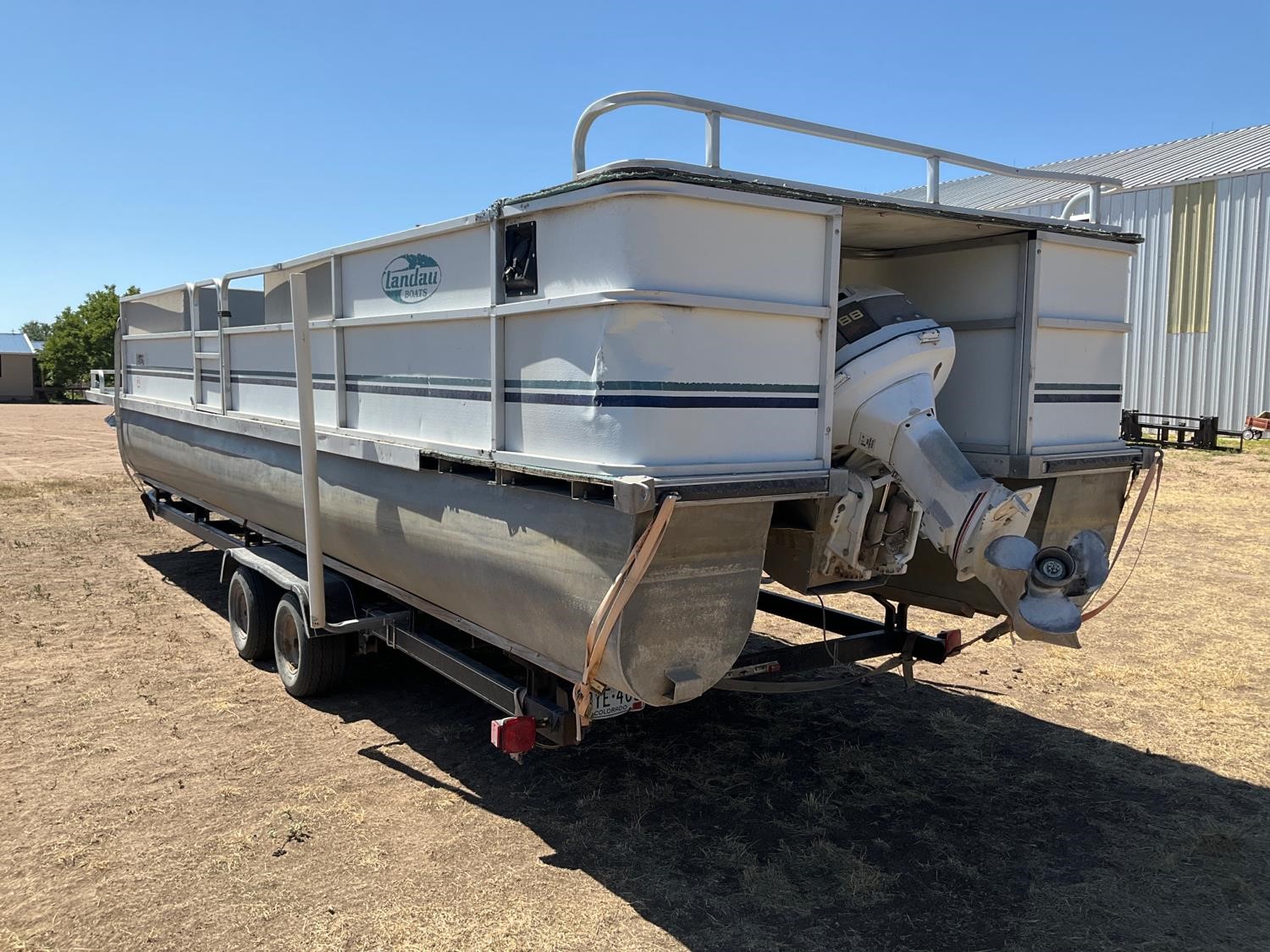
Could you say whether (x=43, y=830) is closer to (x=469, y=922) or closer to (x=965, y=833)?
(x=469, y=922)

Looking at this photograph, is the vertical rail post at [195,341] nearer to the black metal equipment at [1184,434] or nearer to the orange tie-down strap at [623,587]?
the orange tie-down strap at [623,587]

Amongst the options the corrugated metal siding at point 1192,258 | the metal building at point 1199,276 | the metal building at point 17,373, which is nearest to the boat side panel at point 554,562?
the metal building at point 1199,276

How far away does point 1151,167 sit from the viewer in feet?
83.7

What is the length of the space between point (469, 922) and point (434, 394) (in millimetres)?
2242

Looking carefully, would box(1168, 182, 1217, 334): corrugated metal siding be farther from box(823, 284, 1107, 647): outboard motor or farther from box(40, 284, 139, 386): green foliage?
box(40, 284, 139, 386): green foliage

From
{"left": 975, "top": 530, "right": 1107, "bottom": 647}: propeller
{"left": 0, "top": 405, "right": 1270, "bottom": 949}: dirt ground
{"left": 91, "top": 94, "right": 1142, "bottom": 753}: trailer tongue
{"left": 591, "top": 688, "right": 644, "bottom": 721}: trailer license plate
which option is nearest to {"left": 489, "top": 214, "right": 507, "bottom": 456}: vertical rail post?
{"left": 91, "top": 94, "right": 1142, "bottom": 753}: trailer tongue

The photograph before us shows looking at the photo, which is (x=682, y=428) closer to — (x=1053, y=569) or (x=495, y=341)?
(x=495, y=341)

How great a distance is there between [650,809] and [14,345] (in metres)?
49.8

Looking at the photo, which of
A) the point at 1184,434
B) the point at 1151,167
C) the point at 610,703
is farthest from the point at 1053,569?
the point at 1151,167

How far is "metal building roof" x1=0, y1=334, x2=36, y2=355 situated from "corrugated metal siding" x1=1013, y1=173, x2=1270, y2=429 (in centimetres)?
4149

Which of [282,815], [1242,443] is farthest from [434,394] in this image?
[1242,443]

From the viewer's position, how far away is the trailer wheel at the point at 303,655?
578 centimetres

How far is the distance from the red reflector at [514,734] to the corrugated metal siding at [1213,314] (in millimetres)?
20711

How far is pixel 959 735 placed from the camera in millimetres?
5430
